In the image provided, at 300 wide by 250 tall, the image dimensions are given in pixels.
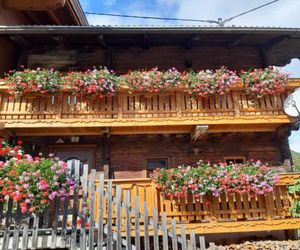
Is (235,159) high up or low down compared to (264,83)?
down

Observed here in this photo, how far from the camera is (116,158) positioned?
947 cm

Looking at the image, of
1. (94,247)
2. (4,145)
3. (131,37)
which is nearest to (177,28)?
(131,37)

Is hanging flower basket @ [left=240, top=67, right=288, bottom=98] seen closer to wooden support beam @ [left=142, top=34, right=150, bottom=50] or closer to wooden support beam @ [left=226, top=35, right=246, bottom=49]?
wooden support beam @ [left=226, top=35, right=246, bottom=49]

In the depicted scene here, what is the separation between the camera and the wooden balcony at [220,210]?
7.41 metres

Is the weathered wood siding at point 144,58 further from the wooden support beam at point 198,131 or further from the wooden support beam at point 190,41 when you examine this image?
the wooden support beam at point 198,131

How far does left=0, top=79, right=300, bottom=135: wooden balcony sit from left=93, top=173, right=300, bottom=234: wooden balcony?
1.93 metres

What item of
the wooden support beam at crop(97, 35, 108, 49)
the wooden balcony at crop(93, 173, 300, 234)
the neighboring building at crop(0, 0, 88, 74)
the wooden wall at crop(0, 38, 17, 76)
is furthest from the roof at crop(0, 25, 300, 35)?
the wooden balcony at crop(93, 173, 300, 234)

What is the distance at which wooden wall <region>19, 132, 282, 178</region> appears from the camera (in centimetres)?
941

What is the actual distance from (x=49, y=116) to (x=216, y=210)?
5387 millimetres

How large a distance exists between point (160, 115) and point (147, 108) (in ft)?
1.47

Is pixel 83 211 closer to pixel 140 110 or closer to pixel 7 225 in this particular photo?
pixel 7 225

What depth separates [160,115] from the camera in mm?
8539

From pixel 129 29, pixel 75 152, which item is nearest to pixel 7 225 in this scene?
pixel 75 152

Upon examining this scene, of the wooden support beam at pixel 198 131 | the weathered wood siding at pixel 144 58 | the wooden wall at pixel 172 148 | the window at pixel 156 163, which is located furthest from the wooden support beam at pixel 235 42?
the window at pixel 156 163
